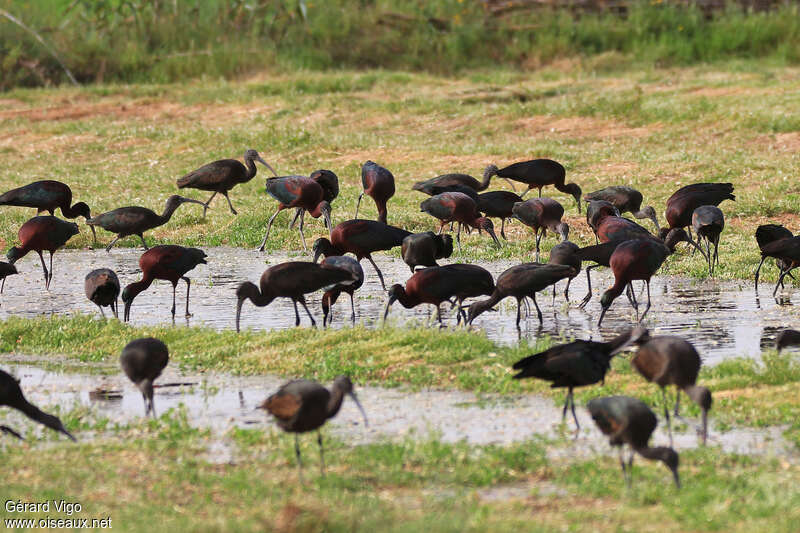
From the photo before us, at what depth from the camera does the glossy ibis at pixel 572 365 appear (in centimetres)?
727

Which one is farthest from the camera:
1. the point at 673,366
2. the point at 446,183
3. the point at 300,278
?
the point at 446,183

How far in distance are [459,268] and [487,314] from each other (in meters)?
1.28

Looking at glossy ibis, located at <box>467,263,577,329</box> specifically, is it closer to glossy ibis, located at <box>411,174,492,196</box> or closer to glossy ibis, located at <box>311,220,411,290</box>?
glossy ibis, located at <box>311,220,411,290</box>

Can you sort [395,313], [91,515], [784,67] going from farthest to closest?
[784,67] < [395,313] < [91,515]

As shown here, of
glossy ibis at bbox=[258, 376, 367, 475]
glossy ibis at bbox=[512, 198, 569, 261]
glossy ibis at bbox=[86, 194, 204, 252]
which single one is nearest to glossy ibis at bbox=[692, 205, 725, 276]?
glossy ibis at bbox=[512, 198, 569, 261]

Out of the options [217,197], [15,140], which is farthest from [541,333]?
[15,140]

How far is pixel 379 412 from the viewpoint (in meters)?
8.08

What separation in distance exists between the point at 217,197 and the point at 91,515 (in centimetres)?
1214

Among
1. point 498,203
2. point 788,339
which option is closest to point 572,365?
point 788,339

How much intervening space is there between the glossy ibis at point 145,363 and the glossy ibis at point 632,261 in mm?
3991

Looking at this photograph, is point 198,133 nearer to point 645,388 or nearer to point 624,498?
point 645,388

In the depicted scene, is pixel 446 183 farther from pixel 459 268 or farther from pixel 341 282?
pixel 341 282

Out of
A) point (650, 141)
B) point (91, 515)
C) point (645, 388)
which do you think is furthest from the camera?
point (650, 141)

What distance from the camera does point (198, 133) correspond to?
2202cm
